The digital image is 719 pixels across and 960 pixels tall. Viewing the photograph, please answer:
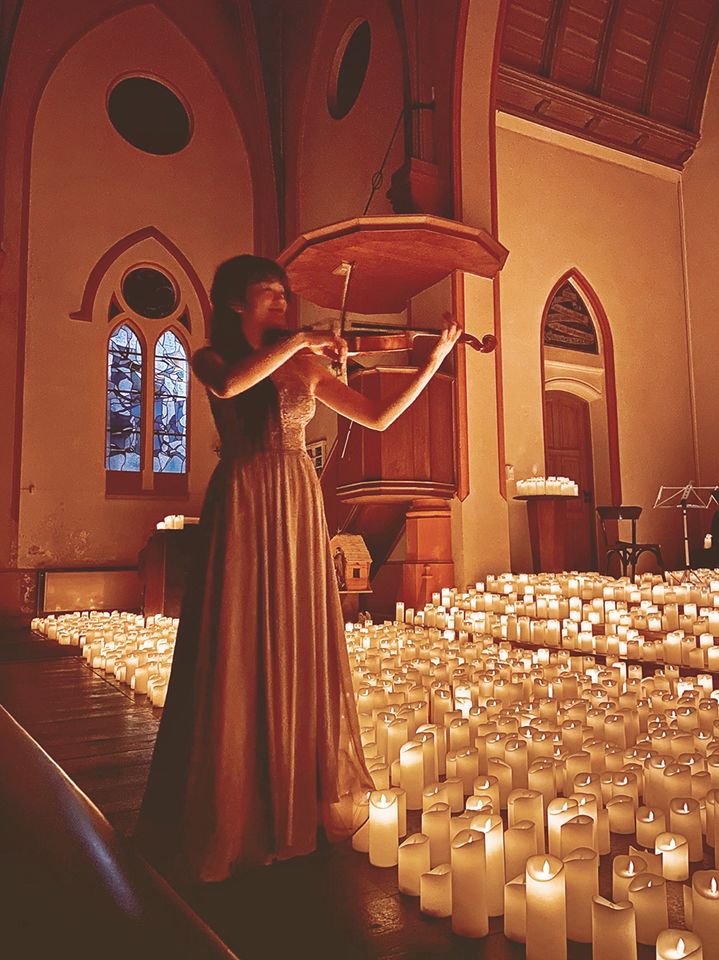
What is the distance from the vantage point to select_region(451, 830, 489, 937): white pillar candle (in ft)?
4.78

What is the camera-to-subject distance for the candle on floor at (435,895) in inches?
60.0

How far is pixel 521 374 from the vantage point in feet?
29.7

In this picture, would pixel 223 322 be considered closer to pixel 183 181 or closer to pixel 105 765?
pixel 105 765

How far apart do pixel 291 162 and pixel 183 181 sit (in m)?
1.71

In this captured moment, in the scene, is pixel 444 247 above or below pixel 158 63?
below

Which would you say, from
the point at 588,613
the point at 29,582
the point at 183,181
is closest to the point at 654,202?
the point at 183,181

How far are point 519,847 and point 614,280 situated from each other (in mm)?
10035

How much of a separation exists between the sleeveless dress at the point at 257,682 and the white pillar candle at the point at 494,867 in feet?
1.46

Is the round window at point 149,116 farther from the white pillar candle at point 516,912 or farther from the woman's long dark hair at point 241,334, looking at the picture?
the white pillar candle at point 516,912

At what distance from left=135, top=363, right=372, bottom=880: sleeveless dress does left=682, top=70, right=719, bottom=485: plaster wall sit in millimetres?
9887

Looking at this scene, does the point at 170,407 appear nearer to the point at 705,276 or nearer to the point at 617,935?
the point at 705,276

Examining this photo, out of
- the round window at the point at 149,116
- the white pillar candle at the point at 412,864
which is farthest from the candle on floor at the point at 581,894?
the round window at the point at 149,116

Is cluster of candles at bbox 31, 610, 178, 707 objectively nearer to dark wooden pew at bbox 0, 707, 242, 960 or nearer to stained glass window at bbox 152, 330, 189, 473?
dark wooden pew at bbox 0, 707, 242, 960

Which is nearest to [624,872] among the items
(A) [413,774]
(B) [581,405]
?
(A) [413,774]
